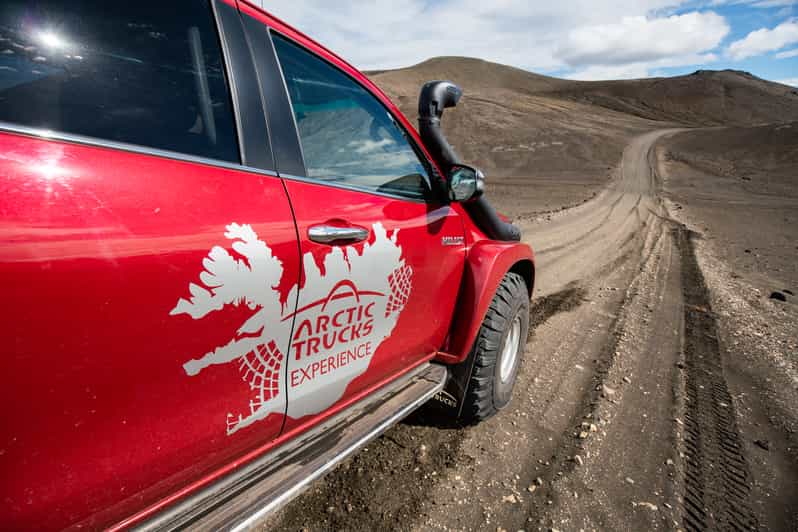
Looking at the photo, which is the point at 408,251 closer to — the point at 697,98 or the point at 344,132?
→ the point at 344,132

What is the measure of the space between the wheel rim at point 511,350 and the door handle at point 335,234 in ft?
5.14

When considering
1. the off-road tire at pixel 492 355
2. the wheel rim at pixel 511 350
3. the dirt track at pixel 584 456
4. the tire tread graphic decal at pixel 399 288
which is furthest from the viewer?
the wheel rim at pixel 511 350

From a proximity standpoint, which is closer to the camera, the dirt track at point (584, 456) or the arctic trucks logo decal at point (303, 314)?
the arctic trucks logo decal at point (303, 314)

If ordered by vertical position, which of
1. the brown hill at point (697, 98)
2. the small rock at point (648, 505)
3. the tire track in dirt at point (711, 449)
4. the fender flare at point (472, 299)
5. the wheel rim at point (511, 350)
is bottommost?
the tire track in dirt at point (711, 449)

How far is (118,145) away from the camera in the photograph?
1.06 meters

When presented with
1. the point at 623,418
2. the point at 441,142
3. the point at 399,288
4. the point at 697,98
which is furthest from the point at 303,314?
the point at 697,98

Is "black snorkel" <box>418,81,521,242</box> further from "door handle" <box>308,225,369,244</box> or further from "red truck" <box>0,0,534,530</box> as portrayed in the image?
"door handle" <box>308,225,369,244</box>

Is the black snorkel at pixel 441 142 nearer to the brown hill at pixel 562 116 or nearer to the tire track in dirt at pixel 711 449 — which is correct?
the tire track in dirt at pixel 711 449

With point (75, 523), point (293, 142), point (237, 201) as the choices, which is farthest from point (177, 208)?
point (75, 523)

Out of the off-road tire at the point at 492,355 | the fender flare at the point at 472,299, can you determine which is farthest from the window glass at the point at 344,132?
the off-road tire at the point at 492,355

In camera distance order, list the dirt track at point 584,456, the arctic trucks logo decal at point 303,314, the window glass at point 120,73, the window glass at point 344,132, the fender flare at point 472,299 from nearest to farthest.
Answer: the window glass at point 120,73, the arctic trucks logo decal at point 303,314, the window glass at point 344,132, the dirt track at point 584,456, the fender flare at point 472,299

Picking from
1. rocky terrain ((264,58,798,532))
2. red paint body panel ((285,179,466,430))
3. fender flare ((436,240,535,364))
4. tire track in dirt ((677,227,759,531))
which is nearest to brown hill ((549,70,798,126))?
rocky terrain ((264,58,798,532))

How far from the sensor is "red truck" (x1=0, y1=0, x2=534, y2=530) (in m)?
0.89

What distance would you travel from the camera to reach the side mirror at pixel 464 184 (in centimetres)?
215
